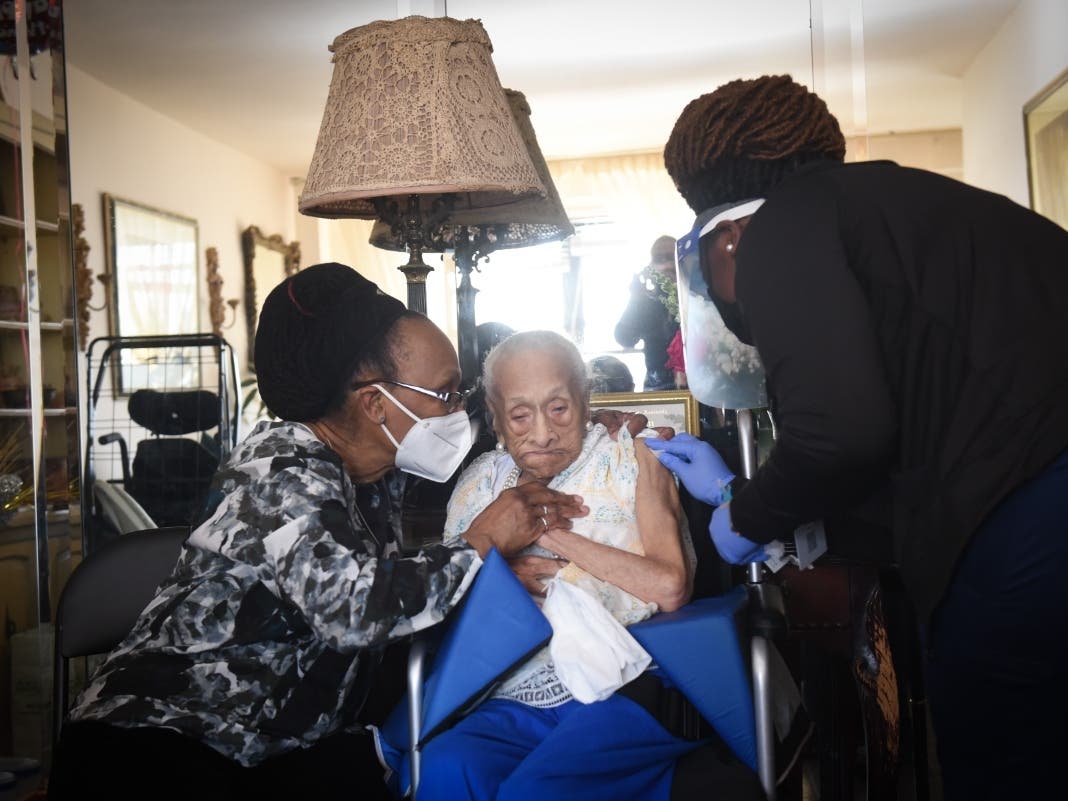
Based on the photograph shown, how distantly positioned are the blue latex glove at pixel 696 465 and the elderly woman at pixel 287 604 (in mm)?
302

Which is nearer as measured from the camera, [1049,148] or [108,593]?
[108,593]

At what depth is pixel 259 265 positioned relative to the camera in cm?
827

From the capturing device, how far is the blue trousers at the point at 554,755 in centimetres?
155

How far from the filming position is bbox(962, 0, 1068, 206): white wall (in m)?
4.81

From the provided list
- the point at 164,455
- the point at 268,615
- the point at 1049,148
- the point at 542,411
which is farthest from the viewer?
the point at 1049,148

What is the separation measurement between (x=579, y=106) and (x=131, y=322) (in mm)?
3380

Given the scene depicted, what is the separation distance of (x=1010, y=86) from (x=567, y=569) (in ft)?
16.4

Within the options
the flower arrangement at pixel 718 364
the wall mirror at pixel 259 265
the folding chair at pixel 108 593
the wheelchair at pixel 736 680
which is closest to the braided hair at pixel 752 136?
the flower arrangement at pixel 718 364

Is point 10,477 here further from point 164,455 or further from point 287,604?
point 164,455

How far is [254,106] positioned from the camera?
22.4ft

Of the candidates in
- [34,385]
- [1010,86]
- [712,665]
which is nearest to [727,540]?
[712,665]

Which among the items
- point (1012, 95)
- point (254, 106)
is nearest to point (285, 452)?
point (1012, 95)

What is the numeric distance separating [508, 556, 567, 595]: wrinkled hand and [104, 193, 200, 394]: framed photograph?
4.71 meters

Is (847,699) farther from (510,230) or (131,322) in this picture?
(131,322)
